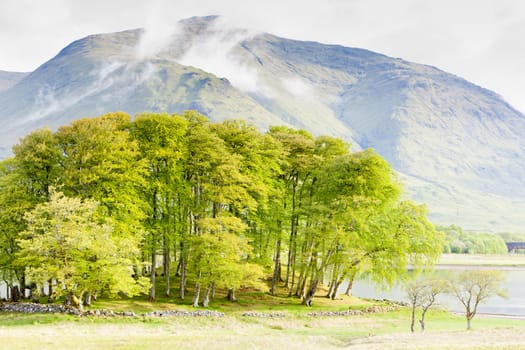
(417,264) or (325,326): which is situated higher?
(417,264)

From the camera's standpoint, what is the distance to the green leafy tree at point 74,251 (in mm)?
42000

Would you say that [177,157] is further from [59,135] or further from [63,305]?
[63,305]

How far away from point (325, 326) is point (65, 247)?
81.3 feet

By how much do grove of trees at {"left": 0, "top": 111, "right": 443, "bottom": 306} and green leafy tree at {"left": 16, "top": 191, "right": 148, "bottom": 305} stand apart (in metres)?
0.14

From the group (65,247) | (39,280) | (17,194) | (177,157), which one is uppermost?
(177,157)

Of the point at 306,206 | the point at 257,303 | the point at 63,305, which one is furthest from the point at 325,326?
the point at 63,305

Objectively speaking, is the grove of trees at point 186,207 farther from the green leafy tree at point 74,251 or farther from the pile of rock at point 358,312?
the pile of rock at point 358,312

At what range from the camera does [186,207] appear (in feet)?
179

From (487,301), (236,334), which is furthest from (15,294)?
(487,301)

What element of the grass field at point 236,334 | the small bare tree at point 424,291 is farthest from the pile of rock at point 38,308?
the small bare tree at point 424,291

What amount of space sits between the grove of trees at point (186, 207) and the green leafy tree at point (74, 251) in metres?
0.14

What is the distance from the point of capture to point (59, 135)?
159ft

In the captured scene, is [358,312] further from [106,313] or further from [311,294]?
[106,313]

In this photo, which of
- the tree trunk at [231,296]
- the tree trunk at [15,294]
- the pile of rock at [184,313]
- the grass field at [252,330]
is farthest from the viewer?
the tree trunk at [231,296]
